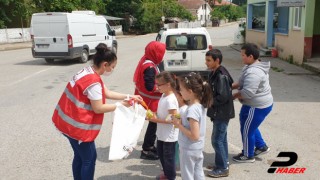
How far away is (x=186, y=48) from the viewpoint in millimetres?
10570

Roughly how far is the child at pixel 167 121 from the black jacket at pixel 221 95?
0.55 metres

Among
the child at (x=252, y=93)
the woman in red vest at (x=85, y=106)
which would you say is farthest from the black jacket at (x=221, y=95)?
the woman in red vest at (x=85, y=106)

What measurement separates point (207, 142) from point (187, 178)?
2243 mm

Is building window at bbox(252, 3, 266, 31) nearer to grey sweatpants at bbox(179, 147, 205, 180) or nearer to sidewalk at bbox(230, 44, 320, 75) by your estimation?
sidewalk at bbox(230, 44, 320, 75)

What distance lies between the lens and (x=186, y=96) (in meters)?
3.38

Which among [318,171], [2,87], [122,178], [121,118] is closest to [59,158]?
[122,178]

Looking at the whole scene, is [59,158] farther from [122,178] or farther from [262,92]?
[262,92]

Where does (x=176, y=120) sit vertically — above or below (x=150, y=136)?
above

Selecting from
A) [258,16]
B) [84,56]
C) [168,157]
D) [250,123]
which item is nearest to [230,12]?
[258,16]

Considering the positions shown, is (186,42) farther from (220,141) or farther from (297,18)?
(297,18)

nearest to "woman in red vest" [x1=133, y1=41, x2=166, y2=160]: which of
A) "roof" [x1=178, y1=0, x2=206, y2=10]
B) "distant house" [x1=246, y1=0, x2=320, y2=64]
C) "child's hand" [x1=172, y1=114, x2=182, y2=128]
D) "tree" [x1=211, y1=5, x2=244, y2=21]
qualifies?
"child's hand" [x1=172, y1=114, x2=182, y2=128]

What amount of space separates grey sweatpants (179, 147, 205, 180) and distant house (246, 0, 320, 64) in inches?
489

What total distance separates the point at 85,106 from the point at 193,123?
3.42ft

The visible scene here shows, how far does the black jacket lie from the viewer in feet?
13.6
